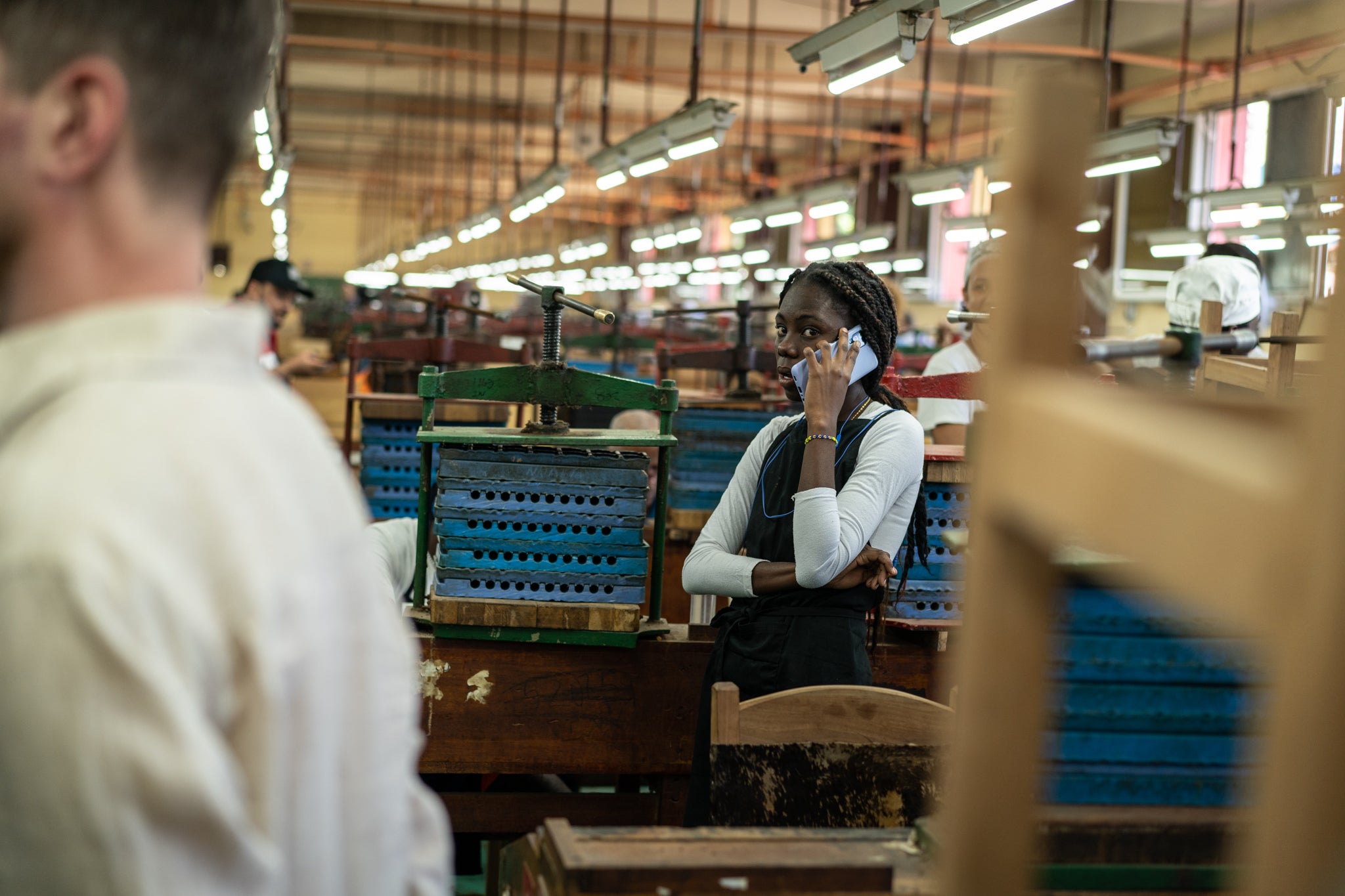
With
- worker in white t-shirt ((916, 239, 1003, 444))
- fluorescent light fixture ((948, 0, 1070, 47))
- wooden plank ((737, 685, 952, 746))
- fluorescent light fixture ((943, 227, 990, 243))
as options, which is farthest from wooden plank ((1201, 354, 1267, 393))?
fluorescent light fixture ((943, 227, 990, 243))

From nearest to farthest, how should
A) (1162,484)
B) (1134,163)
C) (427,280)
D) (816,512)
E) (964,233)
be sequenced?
(1162,484) < (816,512) < (1134,163) < (964,233) < (427,280)

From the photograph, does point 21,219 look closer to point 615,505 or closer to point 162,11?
point 162,11

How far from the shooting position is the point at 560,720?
2.91 metres

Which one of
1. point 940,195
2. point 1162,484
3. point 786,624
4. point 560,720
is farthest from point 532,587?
point 940,195

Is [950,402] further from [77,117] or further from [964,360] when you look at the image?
[77,117]

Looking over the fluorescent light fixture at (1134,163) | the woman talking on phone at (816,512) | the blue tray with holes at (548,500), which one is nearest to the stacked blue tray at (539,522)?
the blue tray with holes at (548,500)

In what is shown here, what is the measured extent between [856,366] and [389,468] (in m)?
2.43

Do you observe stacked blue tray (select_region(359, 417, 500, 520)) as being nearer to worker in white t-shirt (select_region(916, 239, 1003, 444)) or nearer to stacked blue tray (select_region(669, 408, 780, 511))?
stacked blue tray (select_region(669, 408, 780, 511))

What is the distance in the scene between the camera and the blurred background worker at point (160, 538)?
2.34ft

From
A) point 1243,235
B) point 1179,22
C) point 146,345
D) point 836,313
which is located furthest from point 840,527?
point 1179,22

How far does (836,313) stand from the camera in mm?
2787

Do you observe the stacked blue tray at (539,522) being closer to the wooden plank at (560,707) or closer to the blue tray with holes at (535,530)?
the blue tray with holes at (535,530)

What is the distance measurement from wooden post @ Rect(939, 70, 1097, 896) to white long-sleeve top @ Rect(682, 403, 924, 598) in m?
1.62

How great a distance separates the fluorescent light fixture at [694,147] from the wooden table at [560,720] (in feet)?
11.0
